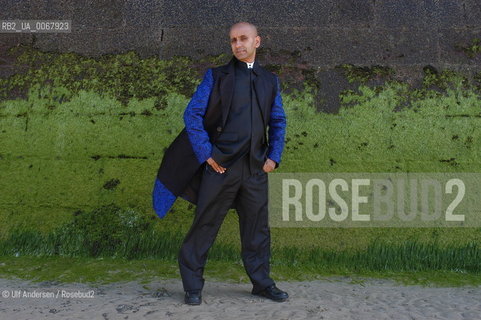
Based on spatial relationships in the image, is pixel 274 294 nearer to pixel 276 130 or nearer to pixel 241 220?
pixel 241 220

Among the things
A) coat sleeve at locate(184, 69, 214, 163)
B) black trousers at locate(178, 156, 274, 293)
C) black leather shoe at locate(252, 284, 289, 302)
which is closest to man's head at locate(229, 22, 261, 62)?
coat sleeve at locate(184, 69, 214, 163)

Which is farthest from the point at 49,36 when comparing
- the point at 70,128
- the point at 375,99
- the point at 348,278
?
the point at 348,278

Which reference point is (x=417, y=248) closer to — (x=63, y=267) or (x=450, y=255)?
(x=450, y=255)

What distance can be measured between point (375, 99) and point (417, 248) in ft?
3.61

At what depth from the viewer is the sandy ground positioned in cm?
270

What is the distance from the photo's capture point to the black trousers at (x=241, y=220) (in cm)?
288

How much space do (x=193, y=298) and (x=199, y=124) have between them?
0.97m

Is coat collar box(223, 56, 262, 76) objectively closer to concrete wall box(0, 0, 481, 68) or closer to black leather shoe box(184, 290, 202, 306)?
concrete wall box(0, 0, 481, 68)

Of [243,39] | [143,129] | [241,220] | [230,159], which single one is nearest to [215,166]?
[230,159]

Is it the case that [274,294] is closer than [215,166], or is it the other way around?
[215,166]

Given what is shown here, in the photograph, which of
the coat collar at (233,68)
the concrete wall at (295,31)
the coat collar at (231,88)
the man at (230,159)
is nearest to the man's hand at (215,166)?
the man at (230,159)

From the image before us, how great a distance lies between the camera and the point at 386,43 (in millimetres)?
3762

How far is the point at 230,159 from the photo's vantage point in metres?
2.85

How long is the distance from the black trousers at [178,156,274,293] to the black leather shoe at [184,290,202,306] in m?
0.03
